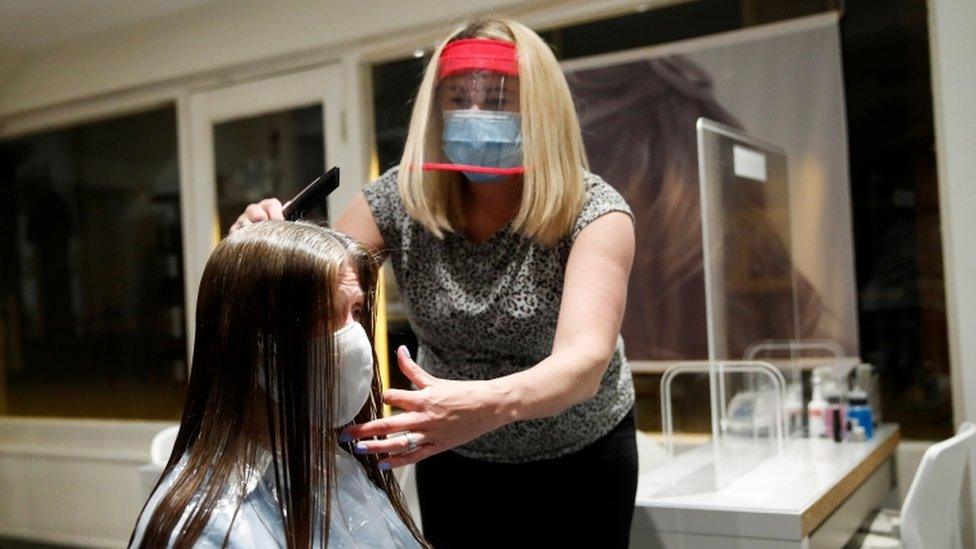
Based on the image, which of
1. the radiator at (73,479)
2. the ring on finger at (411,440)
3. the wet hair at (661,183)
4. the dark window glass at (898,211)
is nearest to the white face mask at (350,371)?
the ring on finger at (411,440)

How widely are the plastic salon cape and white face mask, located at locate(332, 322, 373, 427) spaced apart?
7 centimetres

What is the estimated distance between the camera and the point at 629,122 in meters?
2.75

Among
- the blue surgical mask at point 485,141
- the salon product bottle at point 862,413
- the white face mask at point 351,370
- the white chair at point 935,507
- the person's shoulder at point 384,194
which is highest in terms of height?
the blue surgical mask at point 485,141

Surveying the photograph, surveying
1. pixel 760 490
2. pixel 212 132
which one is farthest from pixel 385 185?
pixel 212 132

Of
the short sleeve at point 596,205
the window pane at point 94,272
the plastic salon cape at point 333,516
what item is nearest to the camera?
the plastic salon cape at point 333,516

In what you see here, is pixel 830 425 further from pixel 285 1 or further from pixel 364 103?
pixel 285 1

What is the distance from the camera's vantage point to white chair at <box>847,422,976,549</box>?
1695 millimetres

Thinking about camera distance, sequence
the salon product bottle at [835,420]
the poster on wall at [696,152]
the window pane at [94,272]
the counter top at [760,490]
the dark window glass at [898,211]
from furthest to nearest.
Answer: the window pane at [94,272], the poster on wall at [696,152], the dark window glass at [898,211], the salon product bottle at [835,420], the counter top at [760,490]

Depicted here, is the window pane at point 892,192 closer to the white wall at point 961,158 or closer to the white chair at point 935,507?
the white wall at point 961,158

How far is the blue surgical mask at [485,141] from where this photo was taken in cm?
132

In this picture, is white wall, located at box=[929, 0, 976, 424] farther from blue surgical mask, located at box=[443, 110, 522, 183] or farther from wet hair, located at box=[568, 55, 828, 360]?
blue surgical mask, located at box=[443, 110, 522, 183]

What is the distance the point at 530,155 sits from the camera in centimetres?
125

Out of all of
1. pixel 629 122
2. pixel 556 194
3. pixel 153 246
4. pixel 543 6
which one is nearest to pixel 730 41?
pixel 629 122

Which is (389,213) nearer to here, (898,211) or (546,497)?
(546,497)
